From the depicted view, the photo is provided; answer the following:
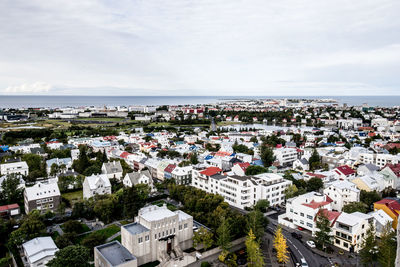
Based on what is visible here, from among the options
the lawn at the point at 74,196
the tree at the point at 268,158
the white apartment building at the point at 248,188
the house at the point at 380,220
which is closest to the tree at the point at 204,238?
the white apartment building at the point at 248,188

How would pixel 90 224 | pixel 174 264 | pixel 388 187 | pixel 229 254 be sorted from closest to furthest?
pixel 174 264 → pixel 229 254 → pixel 90 224 → pixel 388 187

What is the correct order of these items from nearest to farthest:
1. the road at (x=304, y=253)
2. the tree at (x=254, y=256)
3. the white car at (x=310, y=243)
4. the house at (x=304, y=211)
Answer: the tree at (x=254, y=256) < the road at (x=304, y=253) < the white car at (x=310, y=243) < the house at (x=304, y=211)

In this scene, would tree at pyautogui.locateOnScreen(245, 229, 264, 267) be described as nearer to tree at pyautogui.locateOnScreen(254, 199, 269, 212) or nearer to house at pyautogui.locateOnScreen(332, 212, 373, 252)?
house at pyautogui.locateOnScreen(332, 212, 373, 252)

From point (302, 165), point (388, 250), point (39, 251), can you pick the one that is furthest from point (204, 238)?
point (302, 165)

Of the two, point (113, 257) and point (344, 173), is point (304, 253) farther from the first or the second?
point (344, 173)

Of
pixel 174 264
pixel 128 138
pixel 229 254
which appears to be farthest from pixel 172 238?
pixel 128 138

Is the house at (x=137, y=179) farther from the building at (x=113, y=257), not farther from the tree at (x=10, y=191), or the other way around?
the building at (x=113, y=257)

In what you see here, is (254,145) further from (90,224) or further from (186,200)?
(90,224)
